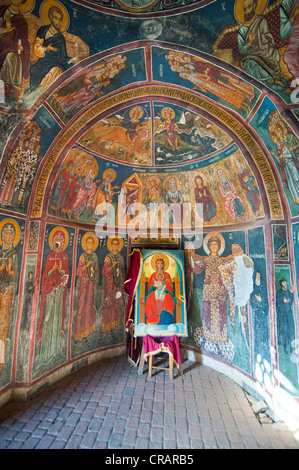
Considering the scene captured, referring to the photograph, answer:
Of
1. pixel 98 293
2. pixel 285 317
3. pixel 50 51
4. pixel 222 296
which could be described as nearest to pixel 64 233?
pixel 98 293

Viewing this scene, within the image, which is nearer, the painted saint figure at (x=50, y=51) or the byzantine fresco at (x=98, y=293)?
the painted saint figure at (x=50, y=51)

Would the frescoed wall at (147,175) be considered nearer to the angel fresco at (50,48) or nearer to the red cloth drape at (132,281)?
the angel fresco at (50,48)

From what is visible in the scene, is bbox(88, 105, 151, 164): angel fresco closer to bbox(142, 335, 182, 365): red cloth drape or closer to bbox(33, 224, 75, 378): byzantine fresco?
bbox(33, 224, 75, 378): byzantine fresco

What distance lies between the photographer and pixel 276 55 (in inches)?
171

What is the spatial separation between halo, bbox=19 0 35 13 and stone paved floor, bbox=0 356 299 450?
7.89 metres

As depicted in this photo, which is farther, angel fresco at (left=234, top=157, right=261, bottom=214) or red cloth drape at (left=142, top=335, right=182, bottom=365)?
red cloth drape at (left=142, top=335, right=182, bottom=365)

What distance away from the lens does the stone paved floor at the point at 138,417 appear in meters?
4.88

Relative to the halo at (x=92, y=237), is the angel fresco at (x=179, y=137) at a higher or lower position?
higher

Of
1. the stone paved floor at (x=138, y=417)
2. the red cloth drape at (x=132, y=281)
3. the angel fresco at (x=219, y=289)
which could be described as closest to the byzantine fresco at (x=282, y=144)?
the angel fresco at (x=219, y=289)

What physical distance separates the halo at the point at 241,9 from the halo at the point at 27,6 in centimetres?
339

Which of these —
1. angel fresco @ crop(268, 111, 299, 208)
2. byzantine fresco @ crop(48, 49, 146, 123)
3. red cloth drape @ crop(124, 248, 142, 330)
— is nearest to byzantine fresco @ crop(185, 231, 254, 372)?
red cloth drape @ crop(124, 248, 142, 330)

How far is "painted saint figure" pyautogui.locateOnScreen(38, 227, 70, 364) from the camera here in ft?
22.1

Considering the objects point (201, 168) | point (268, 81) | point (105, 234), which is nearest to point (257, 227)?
point (201, 168)

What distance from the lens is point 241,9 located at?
4.08 m
